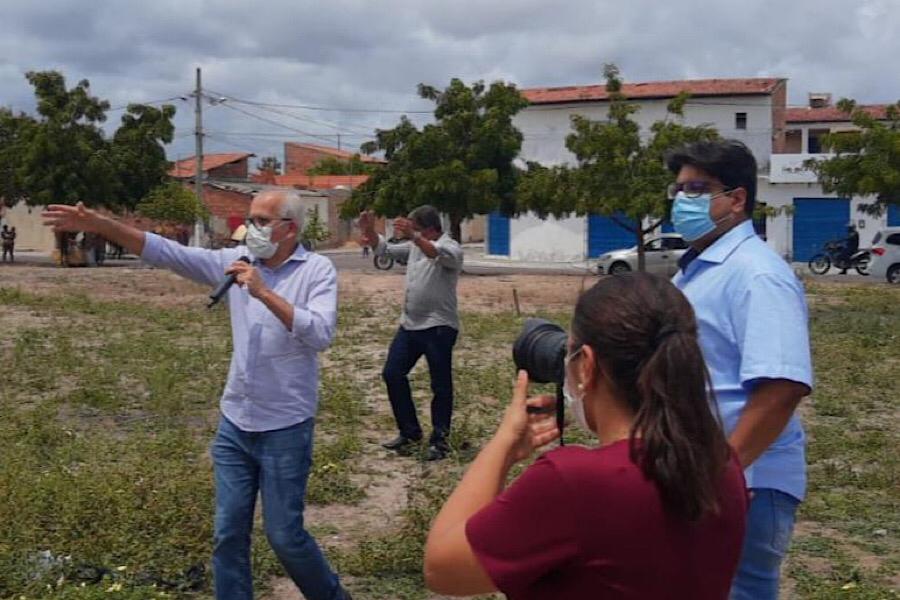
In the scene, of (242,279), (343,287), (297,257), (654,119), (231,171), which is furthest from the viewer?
(231,171)

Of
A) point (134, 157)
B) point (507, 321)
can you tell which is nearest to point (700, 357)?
point (507, 321)

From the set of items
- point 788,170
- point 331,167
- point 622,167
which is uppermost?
point 331,167

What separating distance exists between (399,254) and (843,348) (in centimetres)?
699

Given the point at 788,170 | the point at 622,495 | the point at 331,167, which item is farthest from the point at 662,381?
the point at 331,167

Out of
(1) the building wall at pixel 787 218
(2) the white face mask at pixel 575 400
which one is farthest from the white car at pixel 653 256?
(2) the white face mask at pixel 575 400

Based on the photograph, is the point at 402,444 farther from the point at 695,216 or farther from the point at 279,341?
the point at 695,216

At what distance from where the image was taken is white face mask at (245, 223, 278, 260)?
418 centimetres

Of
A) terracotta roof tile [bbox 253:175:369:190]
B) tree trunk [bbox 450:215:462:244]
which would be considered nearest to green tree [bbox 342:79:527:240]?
tree trunk [bbox 450:215:462:244]

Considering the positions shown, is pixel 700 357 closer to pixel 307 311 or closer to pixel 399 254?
pixel 307 311

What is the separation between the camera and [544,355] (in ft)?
7.35

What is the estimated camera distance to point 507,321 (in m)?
16.4

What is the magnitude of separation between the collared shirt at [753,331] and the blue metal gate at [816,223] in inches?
1443

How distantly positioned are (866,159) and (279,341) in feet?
59.2

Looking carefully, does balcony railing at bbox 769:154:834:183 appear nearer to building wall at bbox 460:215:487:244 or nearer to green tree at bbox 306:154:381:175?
building wall at bbox 460:215:487:244
